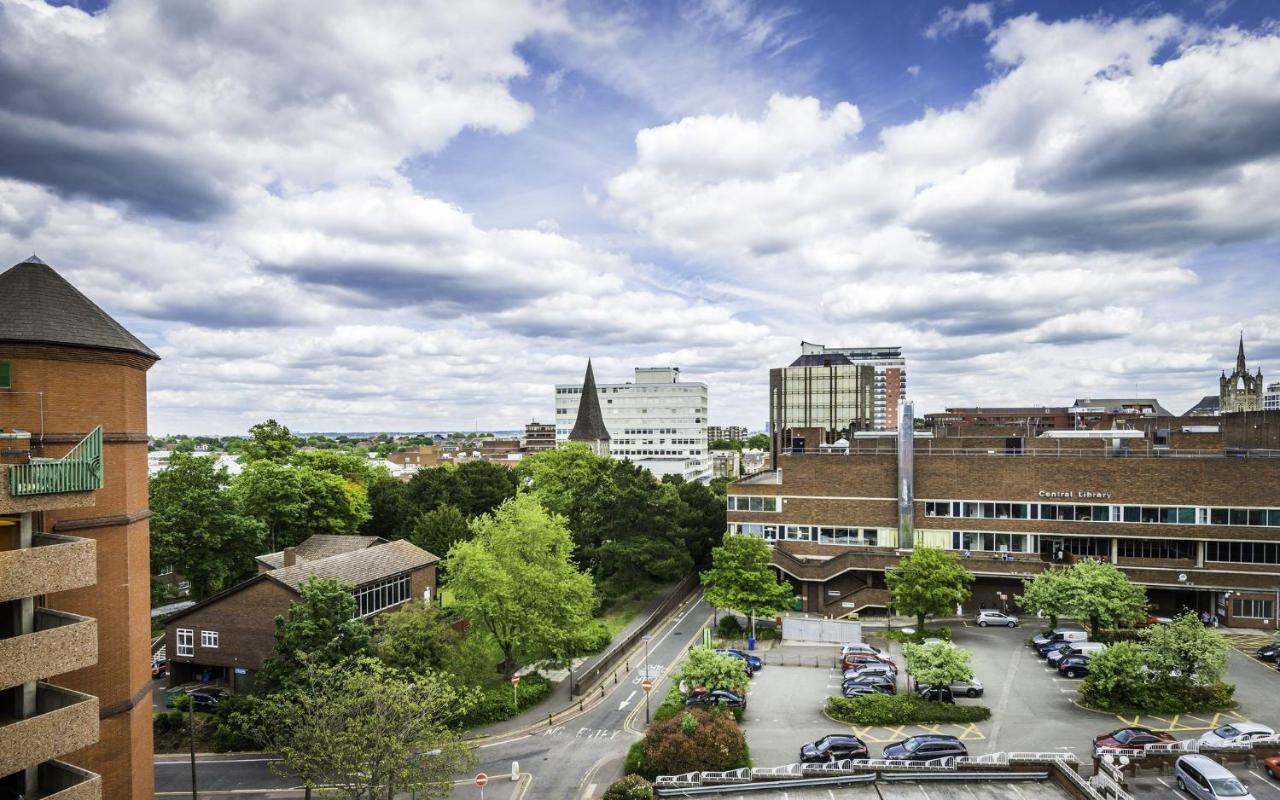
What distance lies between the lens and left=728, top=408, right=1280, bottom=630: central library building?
50312 millimetres

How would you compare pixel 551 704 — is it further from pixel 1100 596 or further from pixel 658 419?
pixel 658 419

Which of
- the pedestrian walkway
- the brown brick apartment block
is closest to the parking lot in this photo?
the pedestrian walkway

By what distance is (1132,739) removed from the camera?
100.0 ft

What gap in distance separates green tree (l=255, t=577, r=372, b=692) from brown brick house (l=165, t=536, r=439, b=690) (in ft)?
12.3

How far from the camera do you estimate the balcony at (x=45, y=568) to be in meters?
15.7

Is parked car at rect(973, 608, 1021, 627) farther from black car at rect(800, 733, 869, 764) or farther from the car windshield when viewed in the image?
the car windshield

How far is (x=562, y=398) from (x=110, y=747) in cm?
16648

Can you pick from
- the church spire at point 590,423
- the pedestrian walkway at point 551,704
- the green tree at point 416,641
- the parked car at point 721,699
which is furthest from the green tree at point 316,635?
the church spire at point 590,423

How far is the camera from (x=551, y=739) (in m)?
35.5

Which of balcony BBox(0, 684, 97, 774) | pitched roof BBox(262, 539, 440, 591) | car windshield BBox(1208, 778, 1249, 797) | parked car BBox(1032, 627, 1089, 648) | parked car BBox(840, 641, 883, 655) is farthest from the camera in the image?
parked car BBox(1032, 627, 1089, 648)

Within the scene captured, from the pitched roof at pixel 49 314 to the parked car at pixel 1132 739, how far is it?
39.8m

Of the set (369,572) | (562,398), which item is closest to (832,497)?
(369,572)

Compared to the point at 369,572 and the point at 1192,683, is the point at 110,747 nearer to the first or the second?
the point at 369,572

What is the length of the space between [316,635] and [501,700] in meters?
10.4
